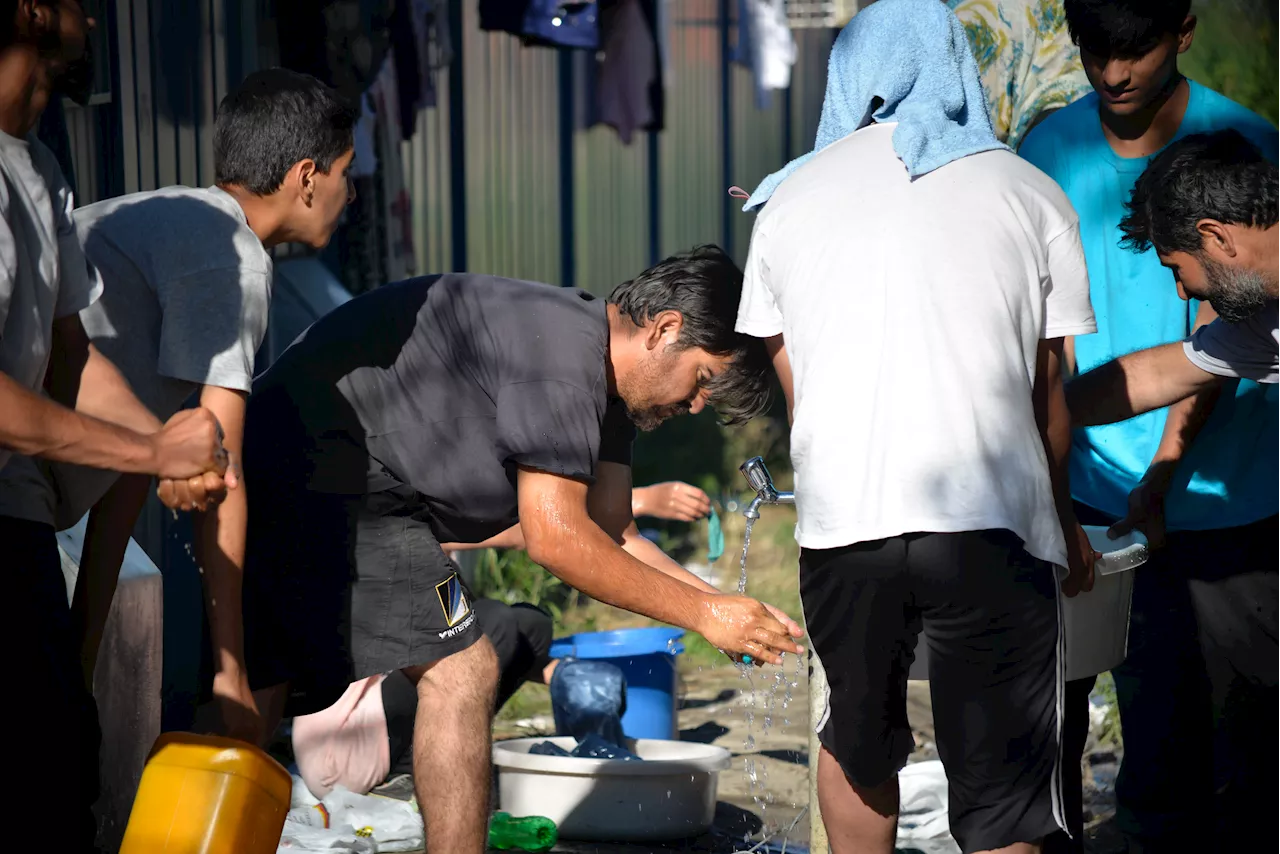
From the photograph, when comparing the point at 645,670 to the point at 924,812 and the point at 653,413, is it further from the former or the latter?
the point at 653,413

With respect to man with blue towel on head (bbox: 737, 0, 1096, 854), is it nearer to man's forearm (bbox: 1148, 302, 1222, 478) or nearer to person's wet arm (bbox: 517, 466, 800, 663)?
person's wet arm (bbox: 517, 466, 800, 663)

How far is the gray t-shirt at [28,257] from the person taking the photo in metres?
2.40

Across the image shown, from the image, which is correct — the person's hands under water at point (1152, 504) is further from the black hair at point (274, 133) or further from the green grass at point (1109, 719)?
the black hair at point (274, 133)

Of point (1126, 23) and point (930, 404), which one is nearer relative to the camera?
point (930, 404)

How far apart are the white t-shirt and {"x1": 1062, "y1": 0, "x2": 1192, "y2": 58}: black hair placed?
797mm

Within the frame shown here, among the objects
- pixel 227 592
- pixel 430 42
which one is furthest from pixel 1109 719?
pixel 430 42

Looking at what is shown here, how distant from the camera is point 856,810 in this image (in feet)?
10.4

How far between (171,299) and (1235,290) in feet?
7.33

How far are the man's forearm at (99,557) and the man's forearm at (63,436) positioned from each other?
2.41 ft

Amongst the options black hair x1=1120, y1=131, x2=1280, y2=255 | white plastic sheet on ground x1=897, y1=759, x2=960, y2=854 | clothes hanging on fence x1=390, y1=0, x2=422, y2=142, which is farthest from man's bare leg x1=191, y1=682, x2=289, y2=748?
clothes hanging on fence x1=390, y1=0, x2=422, y2=142

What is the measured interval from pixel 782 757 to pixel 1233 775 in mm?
1819

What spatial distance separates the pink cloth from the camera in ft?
15.1

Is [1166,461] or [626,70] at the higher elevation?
[626,70]

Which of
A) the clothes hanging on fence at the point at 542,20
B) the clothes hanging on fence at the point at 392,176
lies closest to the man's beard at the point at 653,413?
the clothes hanging on fence at the point at 392,176
